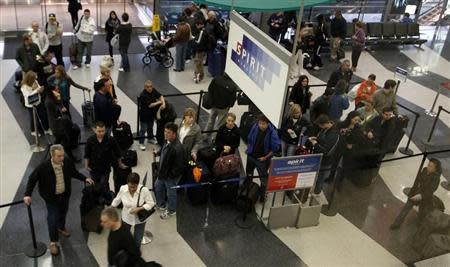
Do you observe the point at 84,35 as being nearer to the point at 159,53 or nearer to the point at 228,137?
the point at 159,53

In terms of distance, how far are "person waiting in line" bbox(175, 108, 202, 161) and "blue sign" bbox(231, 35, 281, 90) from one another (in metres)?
1.51

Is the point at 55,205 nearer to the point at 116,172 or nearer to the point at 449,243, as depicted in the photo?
the point at 116,172

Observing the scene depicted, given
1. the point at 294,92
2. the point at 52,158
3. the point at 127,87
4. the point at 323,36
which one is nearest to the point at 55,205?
the point at 52,158

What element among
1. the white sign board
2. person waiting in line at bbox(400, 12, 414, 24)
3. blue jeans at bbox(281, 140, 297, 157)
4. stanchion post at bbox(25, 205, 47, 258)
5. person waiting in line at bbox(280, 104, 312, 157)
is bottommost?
stanchion post at bbox(25, 205, 47, 258)

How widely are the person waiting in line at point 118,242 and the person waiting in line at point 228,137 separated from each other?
2.93 metres

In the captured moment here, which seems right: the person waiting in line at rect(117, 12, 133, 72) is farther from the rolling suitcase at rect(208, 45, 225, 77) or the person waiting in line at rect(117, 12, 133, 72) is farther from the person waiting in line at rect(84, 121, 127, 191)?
the person waiting in line at rect(84, 121, 127, 191)

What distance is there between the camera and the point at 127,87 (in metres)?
11.4

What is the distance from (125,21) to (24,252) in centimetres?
719

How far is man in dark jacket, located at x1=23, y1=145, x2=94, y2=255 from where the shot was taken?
5418mm

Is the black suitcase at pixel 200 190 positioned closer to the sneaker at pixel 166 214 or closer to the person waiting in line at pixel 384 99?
the sneaker at pixel 166 214

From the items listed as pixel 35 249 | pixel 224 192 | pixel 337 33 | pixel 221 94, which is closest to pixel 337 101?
pixel 221 94

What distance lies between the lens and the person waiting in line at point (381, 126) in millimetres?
8109

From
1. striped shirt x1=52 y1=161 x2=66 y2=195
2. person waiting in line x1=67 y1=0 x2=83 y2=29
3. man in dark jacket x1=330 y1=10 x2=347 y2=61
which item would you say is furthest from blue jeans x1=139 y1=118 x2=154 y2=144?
man in dark jacket x1=330 y1=10 x2=347 y2=61

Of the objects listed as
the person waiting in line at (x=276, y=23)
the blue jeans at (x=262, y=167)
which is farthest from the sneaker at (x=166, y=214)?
the person waiting in line at (x=276, y=23)
